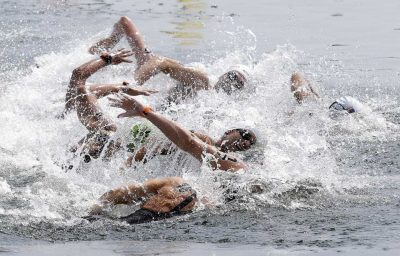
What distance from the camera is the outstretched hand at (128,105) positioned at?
959 cm

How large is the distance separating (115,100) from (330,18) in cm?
1356

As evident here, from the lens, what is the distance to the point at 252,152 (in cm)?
1141

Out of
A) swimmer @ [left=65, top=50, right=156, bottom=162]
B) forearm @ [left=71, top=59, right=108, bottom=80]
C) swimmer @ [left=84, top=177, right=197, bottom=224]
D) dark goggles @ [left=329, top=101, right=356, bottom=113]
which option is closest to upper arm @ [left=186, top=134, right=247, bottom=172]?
swimmer @ [left=84, top=177, right=197, bottom=224]

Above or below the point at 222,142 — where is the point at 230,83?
above

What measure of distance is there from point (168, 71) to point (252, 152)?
8.08ft

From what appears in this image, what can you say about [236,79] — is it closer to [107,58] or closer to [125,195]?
[107,58]

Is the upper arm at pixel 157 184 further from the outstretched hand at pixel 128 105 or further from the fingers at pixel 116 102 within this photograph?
the fingers at pixel 116 102

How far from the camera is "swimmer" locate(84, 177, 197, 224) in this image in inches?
380

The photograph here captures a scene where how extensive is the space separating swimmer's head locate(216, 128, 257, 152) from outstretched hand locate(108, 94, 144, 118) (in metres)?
1.47

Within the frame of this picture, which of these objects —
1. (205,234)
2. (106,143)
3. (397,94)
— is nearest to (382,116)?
(397,94)

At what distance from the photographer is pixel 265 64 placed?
15.2 metres

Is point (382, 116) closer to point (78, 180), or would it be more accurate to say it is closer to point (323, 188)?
point (323, 188)

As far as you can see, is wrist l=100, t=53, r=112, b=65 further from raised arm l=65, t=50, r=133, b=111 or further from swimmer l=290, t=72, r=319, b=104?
swimmer l=290, t=72, r=319, b=104

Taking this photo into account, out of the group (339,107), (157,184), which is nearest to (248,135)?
(157,184)
